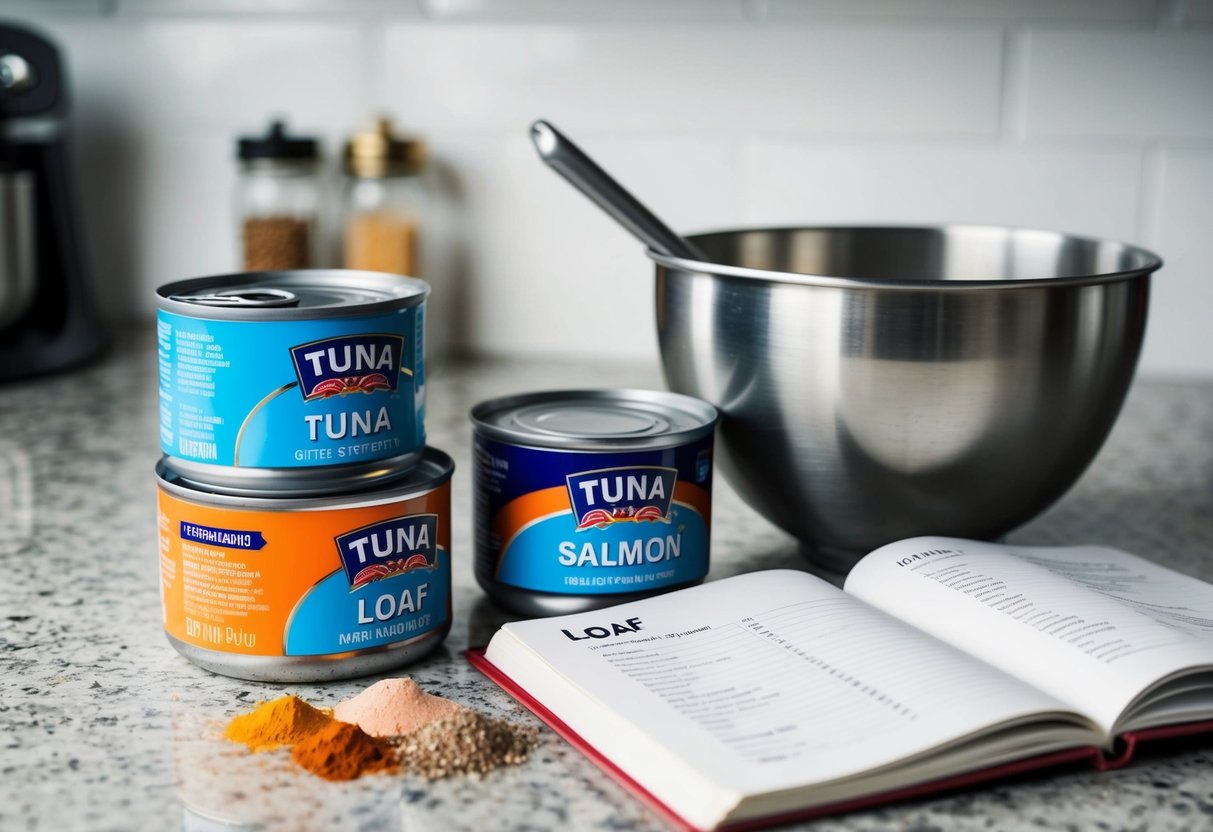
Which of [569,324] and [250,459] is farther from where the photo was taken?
[569,324]

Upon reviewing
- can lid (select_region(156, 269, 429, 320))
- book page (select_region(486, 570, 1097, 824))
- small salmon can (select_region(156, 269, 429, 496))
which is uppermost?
can lid (select_region(156, 269, 429, 320))

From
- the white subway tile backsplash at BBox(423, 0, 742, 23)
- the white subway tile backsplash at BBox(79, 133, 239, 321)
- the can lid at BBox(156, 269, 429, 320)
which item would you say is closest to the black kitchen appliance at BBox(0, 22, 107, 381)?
the white subway tile backsplash at BBox(79, 133, 239, 321)

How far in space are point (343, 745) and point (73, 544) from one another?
1.41ft

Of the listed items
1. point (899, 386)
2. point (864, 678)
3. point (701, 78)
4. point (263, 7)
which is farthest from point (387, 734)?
point (263, 7)

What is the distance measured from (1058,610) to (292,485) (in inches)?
16.3

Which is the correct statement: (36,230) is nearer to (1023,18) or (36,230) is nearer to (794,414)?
(794,414)

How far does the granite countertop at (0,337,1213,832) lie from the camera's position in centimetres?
59

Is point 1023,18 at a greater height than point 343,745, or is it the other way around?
point 1023,18

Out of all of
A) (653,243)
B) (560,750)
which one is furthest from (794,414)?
(560,750)

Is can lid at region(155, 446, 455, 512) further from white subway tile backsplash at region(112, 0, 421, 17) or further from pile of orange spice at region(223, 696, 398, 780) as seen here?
white subway tile backsplash at region(112, 0, 421, 17)

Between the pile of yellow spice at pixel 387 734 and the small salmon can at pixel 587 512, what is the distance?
0.40 ft

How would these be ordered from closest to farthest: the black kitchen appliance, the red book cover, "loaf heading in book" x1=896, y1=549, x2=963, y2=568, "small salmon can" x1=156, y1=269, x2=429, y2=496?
the red book cover < "small salmon can" x1=156, y1=269, x2=429, y2=496 < "loaf heading in book" x1=896, y1=549, x2=963, y2=568 < the black kitchen appliance

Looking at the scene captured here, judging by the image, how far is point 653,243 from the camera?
89cm

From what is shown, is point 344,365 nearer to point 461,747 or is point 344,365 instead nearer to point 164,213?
point 461,747
